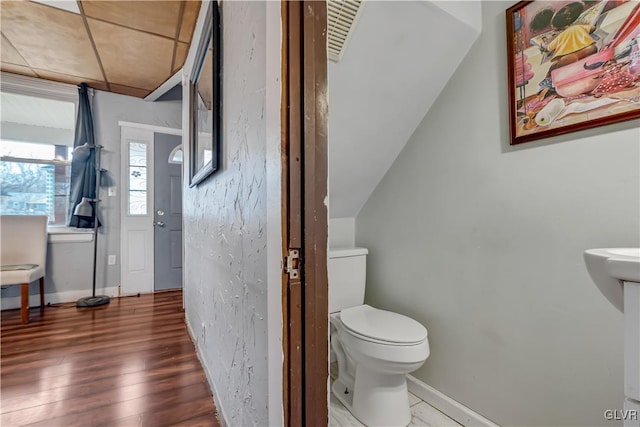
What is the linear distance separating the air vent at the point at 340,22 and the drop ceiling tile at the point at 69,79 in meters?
2.84

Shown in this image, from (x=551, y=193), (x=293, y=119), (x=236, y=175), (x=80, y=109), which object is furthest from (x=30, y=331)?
(x=551, y=193)

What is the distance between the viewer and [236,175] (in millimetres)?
982

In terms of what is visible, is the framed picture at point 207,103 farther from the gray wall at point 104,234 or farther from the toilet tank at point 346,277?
the gray wall at point 104,234

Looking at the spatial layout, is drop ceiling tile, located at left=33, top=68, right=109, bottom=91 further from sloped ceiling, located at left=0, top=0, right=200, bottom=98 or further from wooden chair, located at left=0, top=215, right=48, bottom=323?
wooden chair, located at left=0, top=215, right=48, bottom=323

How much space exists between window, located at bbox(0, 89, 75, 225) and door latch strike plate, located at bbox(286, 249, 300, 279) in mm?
3472

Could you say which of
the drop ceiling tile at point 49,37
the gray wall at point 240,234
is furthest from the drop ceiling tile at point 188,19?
the gray wall at point 240,234

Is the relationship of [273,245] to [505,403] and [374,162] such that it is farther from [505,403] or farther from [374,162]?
[505,403]

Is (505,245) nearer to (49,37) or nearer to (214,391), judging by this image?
(214,391)

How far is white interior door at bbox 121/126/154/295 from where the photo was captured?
3211 millimetres

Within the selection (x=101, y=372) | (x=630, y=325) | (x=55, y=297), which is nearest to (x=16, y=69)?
(x=55, y=297)

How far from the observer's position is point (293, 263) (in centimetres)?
63

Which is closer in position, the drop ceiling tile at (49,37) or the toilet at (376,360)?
the toilet at (376,360)

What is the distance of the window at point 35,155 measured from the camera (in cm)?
275

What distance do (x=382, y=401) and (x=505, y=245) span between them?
0.89m
